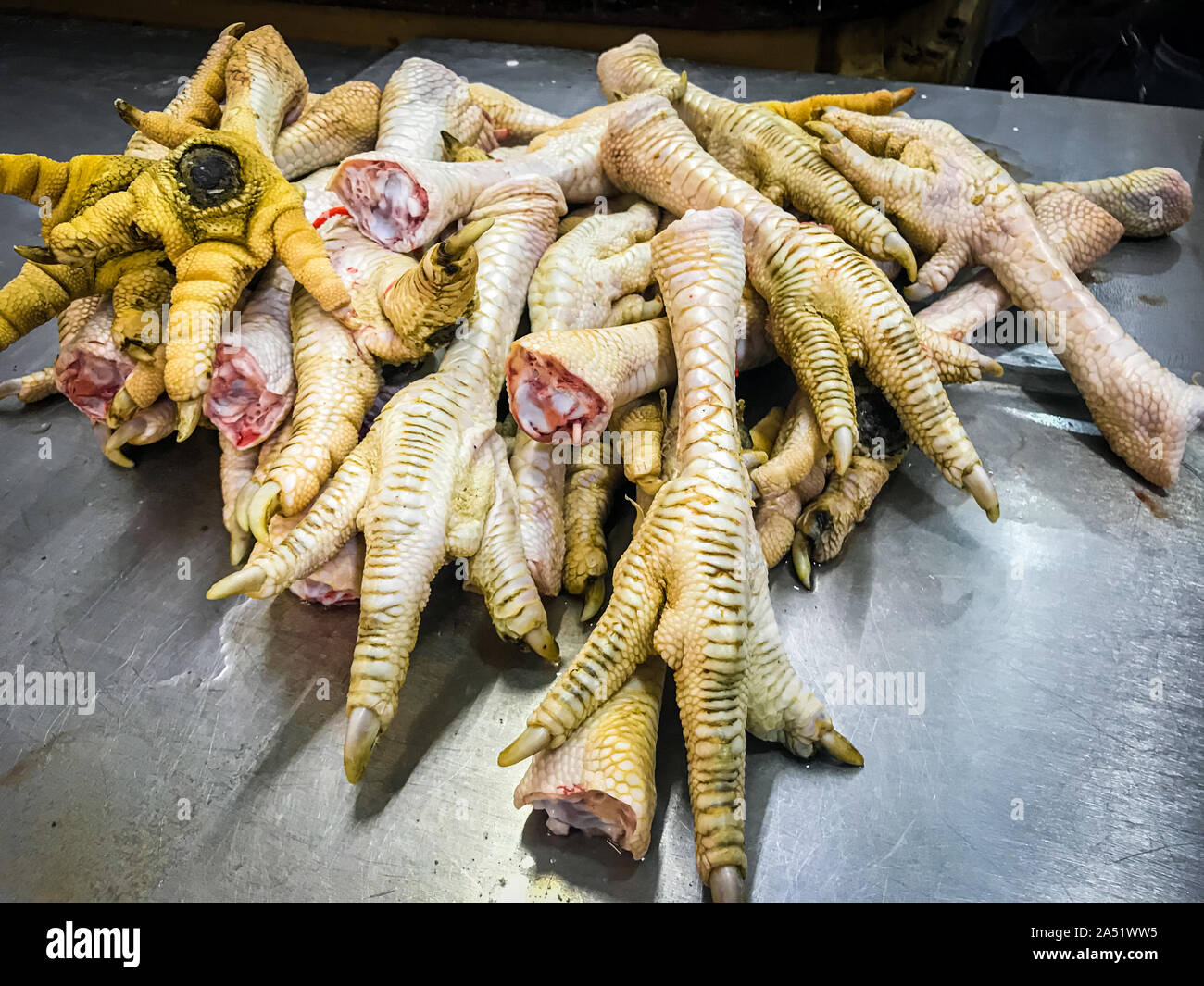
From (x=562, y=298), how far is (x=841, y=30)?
3251 mm

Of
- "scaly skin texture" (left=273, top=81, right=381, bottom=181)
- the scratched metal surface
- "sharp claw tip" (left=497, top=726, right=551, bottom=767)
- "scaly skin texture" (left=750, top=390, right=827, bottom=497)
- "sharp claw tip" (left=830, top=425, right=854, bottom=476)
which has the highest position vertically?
"scaly skin texture" (left=273, top=81, right=381, bottom=181)

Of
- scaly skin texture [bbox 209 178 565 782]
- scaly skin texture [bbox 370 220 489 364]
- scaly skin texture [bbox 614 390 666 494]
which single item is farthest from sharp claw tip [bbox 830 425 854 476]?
scaly skin texture [bbox 370 220 489 364]

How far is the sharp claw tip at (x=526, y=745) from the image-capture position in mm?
1064

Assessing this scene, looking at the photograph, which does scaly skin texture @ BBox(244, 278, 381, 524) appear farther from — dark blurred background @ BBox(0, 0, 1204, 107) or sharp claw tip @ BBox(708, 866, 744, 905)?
dark blurred background @ BBox(0, 0, 1204, 107)

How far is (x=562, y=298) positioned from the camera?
1.49 meters

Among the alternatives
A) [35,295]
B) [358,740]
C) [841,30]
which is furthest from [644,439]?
[841,30]

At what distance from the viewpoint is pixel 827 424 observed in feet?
4.56

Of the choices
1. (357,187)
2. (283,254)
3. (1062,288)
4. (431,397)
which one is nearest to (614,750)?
(431,397)

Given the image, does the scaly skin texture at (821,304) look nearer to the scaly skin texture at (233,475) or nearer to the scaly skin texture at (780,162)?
the scaly skin texture at (780,162)

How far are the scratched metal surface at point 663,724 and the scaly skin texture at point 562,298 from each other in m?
0.14

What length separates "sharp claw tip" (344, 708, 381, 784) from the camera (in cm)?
109

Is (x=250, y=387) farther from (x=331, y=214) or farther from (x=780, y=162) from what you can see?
(x=780, y=162)

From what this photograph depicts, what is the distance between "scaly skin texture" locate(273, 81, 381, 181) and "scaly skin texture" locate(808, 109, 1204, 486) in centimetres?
109

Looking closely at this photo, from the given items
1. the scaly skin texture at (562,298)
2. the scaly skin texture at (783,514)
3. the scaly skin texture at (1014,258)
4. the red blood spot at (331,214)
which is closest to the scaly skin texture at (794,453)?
the scaly skin texture at (783,514)
